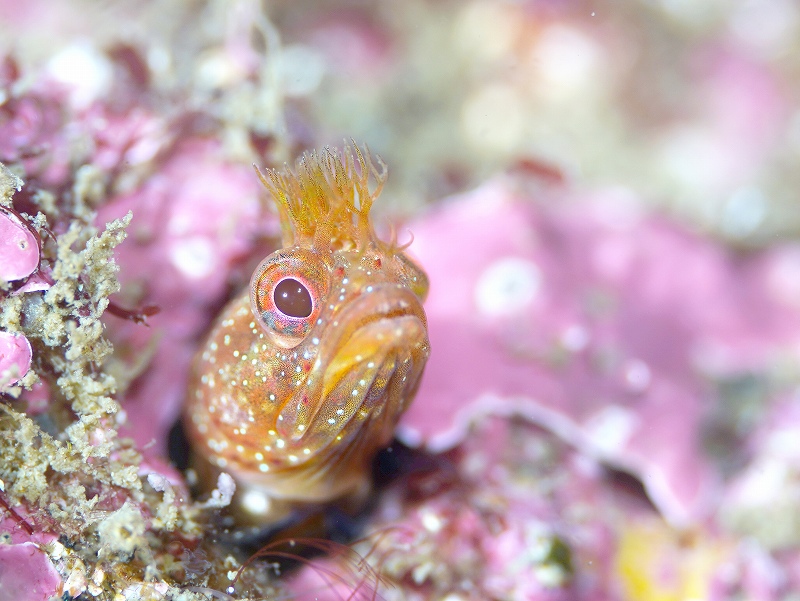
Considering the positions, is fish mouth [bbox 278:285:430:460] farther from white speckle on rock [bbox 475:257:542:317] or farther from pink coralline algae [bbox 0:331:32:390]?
white speckle on rock [bbox 475:257:542:317]

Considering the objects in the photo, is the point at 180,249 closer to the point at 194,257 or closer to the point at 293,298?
the point at 194,257

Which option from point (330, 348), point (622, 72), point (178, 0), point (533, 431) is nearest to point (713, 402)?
point (533, 431)

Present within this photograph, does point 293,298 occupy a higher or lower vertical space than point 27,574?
higher

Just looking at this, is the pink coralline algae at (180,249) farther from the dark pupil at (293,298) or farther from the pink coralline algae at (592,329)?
the pink coralline algae at (592,329)

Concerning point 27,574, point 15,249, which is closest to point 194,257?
point 15,249

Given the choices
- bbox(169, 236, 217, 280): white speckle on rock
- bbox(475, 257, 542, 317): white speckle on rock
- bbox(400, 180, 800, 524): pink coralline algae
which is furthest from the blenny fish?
bbox(475, 257, 542, 317): white speckle on rock

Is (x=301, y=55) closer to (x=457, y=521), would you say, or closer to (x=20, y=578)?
(x=457, y=521)

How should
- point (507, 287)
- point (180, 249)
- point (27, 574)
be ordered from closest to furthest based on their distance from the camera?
point (27, 574), point (180, 249), point (507, 287)

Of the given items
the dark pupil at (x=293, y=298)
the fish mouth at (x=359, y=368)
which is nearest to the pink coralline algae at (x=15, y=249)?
the dark pupil at (x=293, y=298)
